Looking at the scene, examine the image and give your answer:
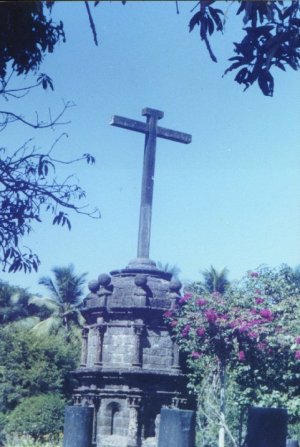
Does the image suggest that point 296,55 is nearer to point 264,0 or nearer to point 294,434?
point 264,0

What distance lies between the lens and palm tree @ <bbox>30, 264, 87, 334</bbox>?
3272cm

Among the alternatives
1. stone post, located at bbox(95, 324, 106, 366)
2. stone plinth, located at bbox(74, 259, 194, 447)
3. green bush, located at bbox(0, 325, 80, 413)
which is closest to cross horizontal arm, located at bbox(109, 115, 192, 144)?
stone plinth, located at bbox(74, 259, 194, 447)

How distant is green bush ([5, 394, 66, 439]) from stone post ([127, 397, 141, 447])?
7405 mm

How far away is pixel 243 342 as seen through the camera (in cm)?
1157

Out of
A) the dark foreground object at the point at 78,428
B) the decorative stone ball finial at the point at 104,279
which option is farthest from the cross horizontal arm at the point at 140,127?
the dark foreground object at the point at 78,428

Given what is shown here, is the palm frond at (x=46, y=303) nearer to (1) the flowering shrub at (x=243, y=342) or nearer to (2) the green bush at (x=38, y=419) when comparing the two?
(2) the green bush at (x=38, y=419)

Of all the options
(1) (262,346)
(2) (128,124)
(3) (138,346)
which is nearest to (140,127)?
(2) (128,124)

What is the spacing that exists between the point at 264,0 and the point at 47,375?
22.0 metres

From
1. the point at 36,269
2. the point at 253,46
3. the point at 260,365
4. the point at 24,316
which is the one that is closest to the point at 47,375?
the point at 24,316

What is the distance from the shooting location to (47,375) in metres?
23.6

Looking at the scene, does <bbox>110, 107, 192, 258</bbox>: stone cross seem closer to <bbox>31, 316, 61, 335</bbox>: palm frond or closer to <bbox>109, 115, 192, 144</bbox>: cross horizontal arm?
<bbox>109, 115, 192, 144</bbox>: cross horizontal arm

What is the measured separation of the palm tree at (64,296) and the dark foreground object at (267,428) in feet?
98.8

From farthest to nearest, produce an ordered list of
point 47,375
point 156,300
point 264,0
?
point 47,375 < point 156,300 < point 264,0

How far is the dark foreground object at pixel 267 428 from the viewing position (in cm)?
274
